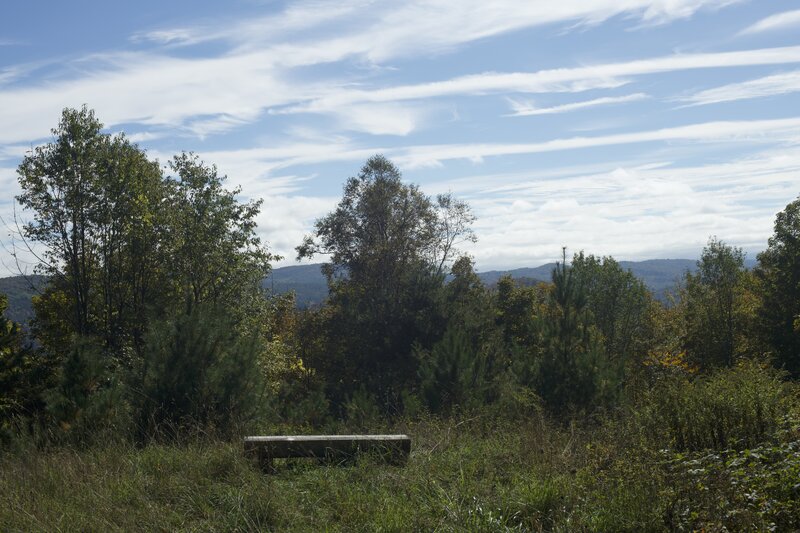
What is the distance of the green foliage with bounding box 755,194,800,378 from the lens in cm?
2809

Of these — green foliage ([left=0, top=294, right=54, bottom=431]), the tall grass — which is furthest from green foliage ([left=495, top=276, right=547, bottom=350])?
the tall grass

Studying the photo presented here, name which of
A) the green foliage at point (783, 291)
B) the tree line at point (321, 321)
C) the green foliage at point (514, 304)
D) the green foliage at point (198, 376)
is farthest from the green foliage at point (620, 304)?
the green foliage at point (198, 376)

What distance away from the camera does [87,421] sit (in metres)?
8.37

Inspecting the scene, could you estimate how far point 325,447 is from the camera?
21.2 ft

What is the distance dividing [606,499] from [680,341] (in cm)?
3855

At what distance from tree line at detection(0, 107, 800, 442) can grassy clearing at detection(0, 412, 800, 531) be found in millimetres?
1513

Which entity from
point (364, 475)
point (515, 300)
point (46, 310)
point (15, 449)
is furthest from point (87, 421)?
point (515, 300)

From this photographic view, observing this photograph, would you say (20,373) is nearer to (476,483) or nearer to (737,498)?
(476,483)

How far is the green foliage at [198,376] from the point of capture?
8.67 meters

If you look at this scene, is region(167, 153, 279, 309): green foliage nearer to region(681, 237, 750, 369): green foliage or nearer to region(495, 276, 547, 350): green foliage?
region(495, 276, 547, 350): green foliage

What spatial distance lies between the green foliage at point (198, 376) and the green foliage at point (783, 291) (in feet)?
79.9

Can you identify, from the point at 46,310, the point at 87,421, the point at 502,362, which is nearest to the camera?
the point at 87,421

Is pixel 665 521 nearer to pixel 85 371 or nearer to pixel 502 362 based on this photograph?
pixel 85 371

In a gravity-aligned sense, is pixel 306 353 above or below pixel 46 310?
below
